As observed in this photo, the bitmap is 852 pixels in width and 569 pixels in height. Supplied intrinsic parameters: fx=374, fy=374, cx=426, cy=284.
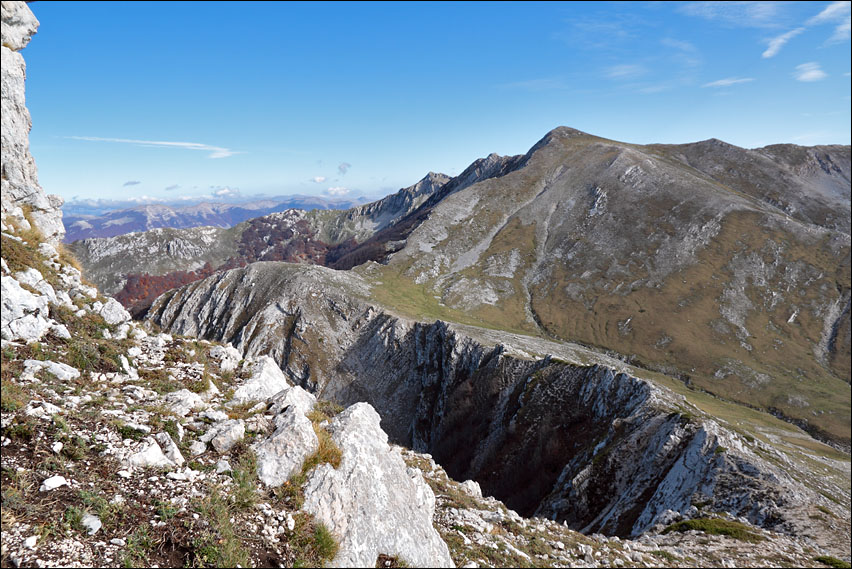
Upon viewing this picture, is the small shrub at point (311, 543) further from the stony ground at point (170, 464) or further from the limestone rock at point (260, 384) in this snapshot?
the limestone rock at point (260, 384)

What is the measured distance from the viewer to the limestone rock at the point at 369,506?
31.1 ft

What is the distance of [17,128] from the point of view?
15539 millimetres

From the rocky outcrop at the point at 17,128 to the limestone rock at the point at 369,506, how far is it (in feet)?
50.9

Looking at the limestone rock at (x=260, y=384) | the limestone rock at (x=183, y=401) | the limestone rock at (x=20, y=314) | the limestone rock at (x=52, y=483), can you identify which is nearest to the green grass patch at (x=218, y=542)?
the limestone rock at (x=52, y=483)

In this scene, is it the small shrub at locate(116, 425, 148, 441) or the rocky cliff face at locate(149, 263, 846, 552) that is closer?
the small shrub at locate(116, 425, 148, 441)

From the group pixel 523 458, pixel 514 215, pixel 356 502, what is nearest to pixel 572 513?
pixel 523 458

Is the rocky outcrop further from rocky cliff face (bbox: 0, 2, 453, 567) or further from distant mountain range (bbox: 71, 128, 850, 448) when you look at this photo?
distant mountain range (bbox: 71, 128, 850, 448)

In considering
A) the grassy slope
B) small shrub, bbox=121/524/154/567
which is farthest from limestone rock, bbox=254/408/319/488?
the grassy slope

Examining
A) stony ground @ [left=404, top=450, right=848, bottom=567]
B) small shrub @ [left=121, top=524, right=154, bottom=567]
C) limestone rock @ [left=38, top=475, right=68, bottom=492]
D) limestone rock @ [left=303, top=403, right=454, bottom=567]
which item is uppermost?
limestone rock @ [left=38, top=475, right=68, bottom=492]

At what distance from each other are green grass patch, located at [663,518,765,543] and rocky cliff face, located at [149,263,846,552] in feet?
7.02

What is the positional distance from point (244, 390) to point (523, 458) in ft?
140

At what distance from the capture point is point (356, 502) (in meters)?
10.2

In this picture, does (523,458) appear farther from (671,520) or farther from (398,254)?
(398,254)

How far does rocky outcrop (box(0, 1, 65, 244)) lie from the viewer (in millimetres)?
14867
